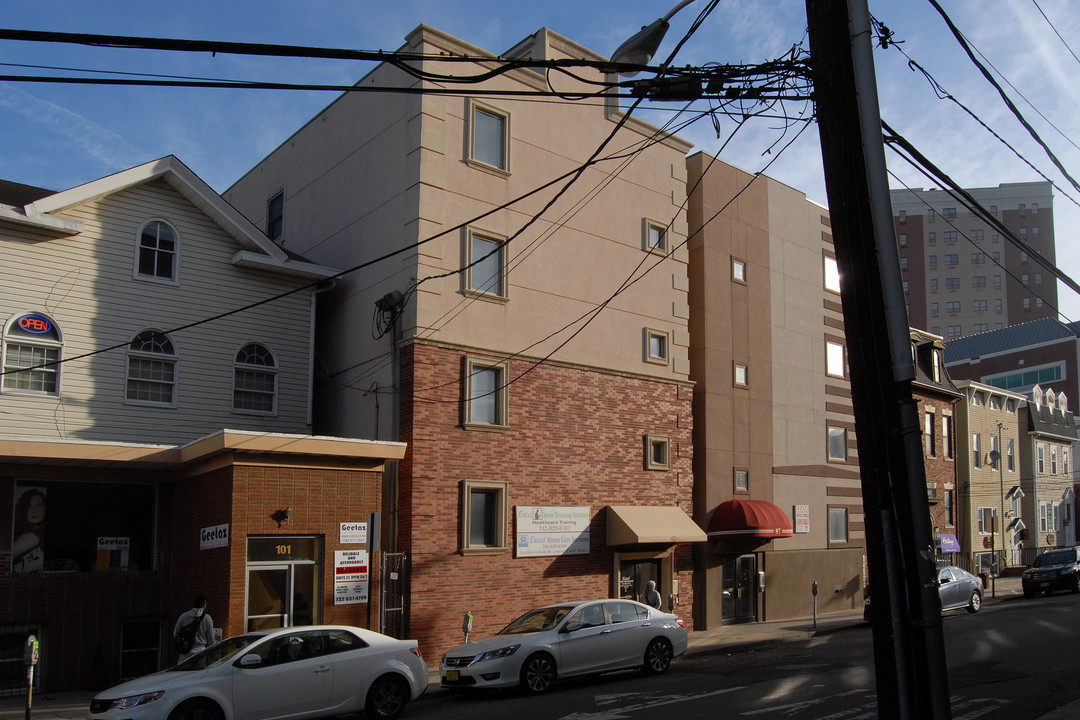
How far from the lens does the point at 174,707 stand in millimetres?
11227

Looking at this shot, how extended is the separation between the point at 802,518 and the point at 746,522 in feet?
16.3

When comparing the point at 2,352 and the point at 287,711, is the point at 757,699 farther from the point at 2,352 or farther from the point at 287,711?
the point at 2,352

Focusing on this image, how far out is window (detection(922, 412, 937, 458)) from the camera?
38531 mm

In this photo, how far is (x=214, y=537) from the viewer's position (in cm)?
1694

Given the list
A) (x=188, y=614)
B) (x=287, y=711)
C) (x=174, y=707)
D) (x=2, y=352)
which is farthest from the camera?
(x=2, y=352)

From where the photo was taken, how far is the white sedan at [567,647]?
14.5m

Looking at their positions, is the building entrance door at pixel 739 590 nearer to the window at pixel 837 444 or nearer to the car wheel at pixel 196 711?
the window at pixel 837 444

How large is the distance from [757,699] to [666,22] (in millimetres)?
9122

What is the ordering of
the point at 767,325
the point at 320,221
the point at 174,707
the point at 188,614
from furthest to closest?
1. the point at 767,325
2. the point at 320,221
3. the point at 188,614
4. the point at 174,707

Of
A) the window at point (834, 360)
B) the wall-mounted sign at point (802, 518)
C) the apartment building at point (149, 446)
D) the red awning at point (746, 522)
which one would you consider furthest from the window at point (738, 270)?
the apartment building at point (149, 446)

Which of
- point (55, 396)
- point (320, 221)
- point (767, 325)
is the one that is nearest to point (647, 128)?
point (767, 325)

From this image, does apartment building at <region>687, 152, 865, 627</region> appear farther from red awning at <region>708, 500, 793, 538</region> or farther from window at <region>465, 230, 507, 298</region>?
window at <region>465, 230, 507, 298</region>

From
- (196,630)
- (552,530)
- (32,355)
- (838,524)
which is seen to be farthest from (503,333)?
(838,524)

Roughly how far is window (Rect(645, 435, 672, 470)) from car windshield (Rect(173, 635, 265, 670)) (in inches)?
518
